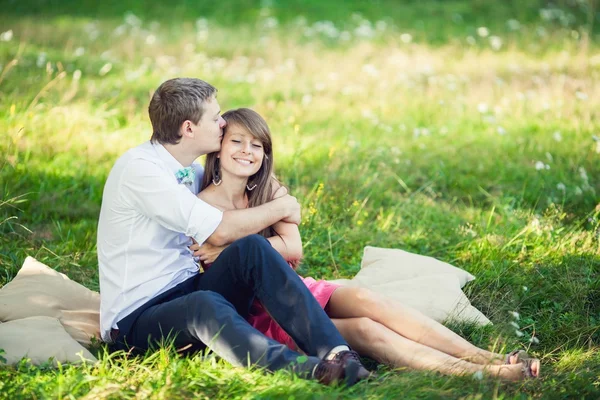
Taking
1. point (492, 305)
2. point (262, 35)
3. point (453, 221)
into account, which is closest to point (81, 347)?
point (492, 305)

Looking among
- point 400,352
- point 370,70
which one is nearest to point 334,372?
point 400,352

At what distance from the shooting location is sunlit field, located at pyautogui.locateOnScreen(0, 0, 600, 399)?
3.64 meters

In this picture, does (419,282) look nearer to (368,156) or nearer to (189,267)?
(189,267)

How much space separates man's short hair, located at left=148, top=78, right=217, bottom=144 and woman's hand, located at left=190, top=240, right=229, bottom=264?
580 millimetres

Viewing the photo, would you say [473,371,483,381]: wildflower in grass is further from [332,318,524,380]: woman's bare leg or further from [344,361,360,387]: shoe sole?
[344,361,360,387]: shoe sole

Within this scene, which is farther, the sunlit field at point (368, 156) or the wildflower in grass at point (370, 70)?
the wildflower in grass at point (370, 70)

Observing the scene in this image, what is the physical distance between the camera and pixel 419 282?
466 cm

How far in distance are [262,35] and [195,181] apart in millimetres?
7601

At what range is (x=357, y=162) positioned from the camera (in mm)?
6449

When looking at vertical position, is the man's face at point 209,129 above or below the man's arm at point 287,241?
above

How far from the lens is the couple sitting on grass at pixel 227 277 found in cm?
349

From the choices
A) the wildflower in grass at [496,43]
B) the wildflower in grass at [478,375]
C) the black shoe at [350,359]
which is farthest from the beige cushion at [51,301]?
the wildflower in grass at [496,43]

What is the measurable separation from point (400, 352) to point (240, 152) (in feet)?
4.63

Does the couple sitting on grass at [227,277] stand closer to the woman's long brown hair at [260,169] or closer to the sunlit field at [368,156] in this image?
the woman's long brown hair at [260,169]
